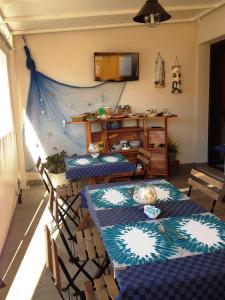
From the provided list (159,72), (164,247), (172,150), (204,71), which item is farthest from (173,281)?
(204,71)

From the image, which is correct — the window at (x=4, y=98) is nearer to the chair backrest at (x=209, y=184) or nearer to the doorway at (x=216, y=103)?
the chair backrest at (x=209, y=184)

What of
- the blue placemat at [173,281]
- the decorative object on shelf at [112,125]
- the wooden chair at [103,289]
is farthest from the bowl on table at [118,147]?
the blue placemat at [173,281]

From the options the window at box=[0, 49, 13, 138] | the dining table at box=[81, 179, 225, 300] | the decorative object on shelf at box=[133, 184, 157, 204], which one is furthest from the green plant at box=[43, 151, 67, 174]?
the decorative object on shelf at box=[133, 184, 157, 204]

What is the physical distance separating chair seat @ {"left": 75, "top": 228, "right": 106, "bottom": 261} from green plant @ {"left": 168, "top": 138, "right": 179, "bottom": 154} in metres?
3.07

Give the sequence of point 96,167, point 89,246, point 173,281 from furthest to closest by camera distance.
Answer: point 96,167, point 89,246, point 173,281

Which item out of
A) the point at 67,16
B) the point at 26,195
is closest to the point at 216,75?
the point at 67,16

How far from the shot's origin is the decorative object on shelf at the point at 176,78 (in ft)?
16.0

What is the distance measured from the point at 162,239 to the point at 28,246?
181cm

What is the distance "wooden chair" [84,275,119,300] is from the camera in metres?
1.54

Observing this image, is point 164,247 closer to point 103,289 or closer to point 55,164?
point 103,289

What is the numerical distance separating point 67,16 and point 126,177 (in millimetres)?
2544

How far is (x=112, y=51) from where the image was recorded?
15.7ft

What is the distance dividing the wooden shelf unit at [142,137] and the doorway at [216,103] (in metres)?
1.01

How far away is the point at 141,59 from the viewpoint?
490 centimetres
